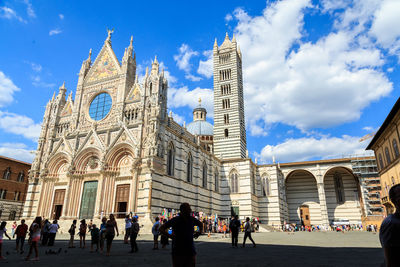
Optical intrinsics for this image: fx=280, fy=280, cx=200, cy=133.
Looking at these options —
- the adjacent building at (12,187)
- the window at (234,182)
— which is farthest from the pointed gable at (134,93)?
the adjacent building at (12,187)

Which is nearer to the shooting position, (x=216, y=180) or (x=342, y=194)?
(x=216, y=180)

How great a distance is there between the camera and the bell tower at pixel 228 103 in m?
42.4

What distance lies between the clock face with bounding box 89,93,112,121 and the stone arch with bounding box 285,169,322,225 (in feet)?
98.1

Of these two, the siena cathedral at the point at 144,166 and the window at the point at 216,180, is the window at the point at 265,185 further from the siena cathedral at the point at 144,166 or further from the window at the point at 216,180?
the window at the point at 216,180

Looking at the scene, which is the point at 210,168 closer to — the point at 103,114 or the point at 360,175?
the point at 103,114

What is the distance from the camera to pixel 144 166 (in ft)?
80.3

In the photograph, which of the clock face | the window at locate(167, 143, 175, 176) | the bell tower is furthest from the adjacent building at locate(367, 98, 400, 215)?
the clock face

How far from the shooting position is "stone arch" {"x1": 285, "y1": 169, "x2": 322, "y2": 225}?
4447 centimetres

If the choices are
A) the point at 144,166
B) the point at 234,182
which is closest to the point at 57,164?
the point at 144,166

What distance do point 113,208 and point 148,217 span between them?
4.47m

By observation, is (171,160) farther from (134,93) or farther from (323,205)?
(323,205)

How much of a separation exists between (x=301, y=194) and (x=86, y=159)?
34.1 meters

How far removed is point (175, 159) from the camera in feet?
94.2

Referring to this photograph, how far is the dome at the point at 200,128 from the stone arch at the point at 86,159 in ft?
93.1
